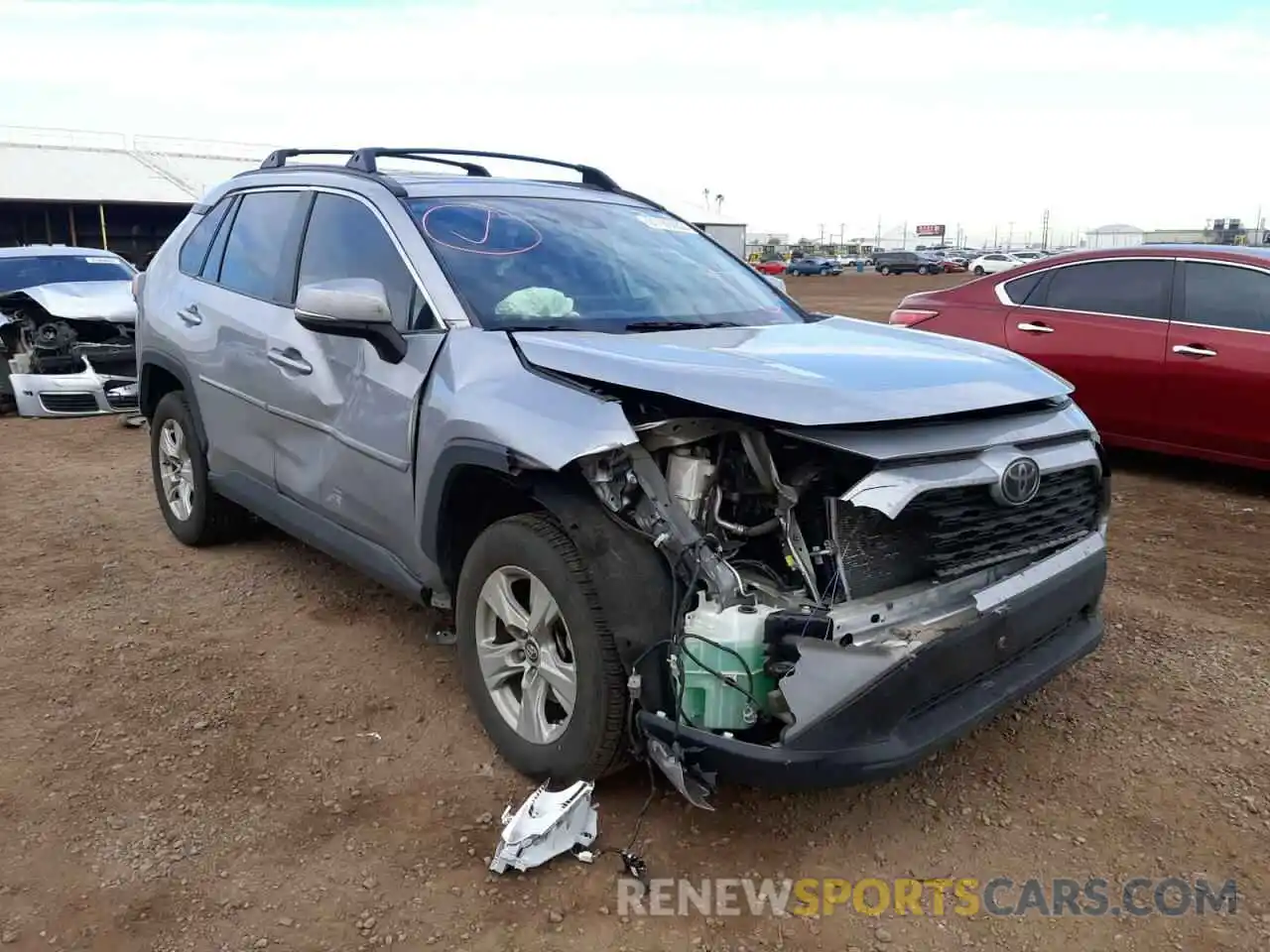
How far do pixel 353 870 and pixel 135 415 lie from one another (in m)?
7.85

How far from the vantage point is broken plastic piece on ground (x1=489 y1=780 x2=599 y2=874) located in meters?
2.71

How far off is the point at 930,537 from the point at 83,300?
374 inches

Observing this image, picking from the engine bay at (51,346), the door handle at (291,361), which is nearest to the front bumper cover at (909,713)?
the door handle at (291,361)

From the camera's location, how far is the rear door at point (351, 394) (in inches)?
133

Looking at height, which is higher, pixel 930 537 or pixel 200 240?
pixel 200 240

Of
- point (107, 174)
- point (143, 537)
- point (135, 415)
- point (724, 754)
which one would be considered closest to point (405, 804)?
point (724, 754)

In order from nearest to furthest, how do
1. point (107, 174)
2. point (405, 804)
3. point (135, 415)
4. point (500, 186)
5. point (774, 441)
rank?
point (774, 441) → point (405, 804) → point (500, 186) → point (135, 415) → point (107, 174)

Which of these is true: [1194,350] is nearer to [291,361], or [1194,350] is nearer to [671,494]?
[671,494]

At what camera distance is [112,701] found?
3721 millimetres

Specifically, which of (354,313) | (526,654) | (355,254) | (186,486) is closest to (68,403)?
(186,486)

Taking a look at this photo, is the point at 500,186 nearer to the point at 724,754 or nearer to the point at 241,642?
the point at 241,642

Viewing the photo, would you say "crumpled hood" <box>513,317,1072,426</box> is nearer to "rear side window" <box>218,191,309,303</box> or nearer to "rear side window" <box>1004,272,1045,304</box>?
"rear side window" <box>218,191,309,303</box>

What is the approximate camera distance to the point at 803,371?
2777 millimetres

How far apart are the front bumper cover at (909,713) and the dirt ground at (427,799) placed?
0.41 m
